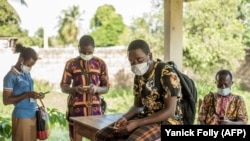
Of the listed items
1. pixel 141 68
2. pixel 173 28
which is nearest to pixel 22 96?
pixel 141 68

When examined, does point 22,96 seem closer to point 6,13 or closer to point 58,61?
point 6,13

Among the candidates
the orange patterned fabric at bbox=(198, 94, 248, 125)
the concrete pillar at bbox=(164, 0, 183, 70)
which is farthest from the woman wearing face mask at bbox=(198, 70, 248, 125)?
the concrete pillar at bbox=(164, 0, 183, 70)

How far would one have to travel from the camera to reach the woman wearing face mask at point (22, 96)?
13.3 feet

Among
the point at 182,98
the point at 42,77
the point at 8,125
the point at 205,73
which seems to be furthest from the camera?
the point at 205,73

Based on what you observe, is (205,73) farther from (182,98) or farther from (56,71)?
(182,98)

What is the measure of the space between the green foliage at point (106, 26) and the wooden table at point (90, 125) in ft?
19.6

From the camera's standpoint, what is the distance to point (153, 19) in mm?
9508

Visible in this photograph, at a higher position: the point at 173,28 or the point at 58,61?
the point at 173,28

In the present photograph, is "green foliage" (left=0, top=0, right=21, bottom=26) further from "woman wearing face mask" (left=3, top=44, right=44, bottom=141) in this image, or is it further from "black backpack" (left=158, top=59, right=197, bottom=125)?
"black backpack" (left=158, top=59, right=197, bottom=125)

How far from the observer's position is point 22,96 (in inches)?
159

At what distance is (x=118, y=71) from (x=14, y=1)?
285 cm

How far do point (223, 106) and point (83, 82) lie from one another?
1.36 metres

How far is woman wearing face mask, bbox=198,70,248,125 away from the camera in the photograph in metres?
3.92

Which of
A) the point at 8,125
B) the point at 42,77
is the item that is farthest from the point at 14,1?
the point at 8,125
